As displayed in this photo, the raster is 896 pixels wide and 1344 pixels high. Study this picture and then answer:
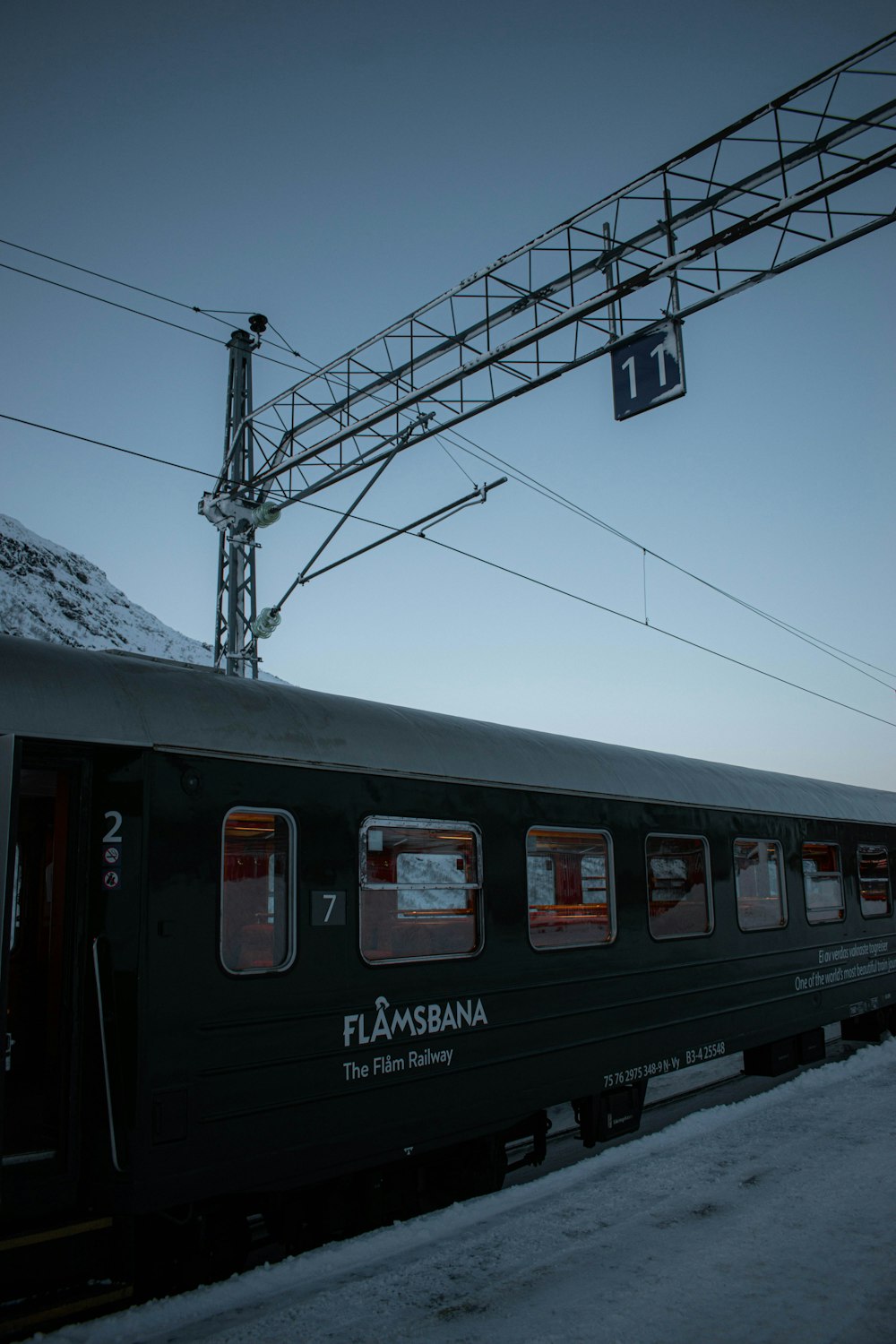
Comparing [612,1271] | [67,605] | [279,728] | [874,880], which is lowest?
[612,1271]

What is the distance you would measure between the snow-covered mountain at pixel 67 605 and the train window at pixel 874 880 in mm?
97876

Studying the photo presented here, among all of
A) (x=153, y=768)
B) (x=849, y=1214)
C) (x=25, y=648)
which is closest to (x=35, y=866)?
(x=153, y=768)

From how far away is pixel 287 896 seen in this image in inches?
203

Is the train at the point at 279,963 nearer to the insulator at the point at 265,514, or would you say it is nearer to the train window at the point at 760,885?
the train window at the point at 760,885

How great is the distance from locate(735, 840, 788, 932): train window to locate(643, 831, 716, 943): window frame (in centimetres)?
51

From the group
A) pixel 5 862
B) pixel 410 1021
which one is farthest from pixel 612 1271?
pixel 5 862

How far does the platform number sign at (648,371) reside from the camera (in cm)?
822

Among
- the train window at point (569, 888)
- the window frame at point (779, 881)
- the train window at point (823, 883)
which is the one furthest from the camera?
the train window at point (823, 883)

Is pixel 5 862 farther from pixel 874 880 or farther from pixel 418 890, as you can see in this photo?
Result: pixel 874 880

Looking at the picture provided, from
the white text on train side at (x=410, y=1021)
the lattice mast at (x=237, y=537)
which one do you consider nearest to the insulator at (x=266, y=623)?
the lattice mast at (x=237, y=537)

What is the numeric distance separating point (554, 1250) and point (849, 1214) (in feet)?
6.00

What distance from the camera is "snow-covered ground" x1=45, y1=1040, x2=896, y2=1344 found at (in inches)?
172

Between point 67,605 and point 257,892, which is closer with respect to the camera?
point 257,892

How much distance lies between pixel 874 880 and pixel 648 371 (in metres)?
6.77
